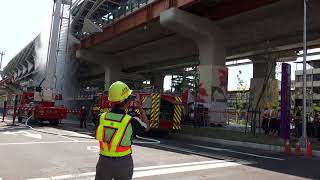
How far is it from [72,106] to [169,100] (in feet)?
87.9

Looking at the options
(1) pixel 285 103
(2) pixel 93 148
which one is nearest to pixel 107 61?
(1) pixel 285 103

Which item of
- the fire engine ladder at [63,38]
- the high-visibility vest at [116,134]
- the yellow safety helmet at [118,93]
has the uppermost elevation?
the fire engine ladder at [63,38]

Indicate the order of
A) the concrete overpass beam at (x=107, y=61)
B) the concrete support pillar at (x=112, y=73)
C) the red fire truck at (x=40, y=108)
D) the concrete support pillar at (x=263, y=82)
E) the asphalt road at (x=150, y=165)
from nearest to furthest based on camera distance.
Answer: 1. the asphalt road at (x=150, y=165)
2. the red fire truck at (x=40, y=108)
3. the concrete support pillar at (x=263, y=82)
4. the concrete overpass beam at (x=107, y=61)
5. the concrete support pillar at (x=112, y=73)

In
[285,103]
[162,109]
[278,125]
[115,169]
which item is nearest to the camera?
[115,169]

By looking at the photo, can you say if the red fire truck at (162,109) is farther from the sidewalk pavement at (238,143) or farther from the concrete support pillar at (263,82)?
the concrete support pillar at (263,82)

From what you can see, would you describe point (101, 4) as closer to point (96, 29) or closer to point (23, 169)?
point (96, 29)

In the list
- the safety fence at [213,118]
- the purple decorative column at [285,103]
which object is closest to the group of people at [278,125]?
the safety fence at [213,118]

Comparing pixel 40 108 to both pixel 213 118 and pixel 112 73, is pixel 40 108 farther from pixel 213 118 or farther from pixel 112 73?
pixel 112 73

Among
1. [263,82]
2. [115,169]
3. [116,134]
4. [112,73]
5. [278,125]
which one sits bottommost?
[115,169]

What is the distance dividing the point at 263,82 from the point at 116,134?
34.0 metres

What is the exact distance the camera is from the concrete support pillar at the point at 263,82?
120 ft

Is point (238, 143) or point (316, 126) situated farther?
point (316, 126)

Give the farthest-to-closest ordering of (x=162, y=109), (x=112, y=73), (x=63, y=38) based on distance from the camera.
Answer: (x=112, y=73), (x=63, y=38), (x=162, y=109)

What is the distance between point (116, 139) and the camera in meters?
4.35
